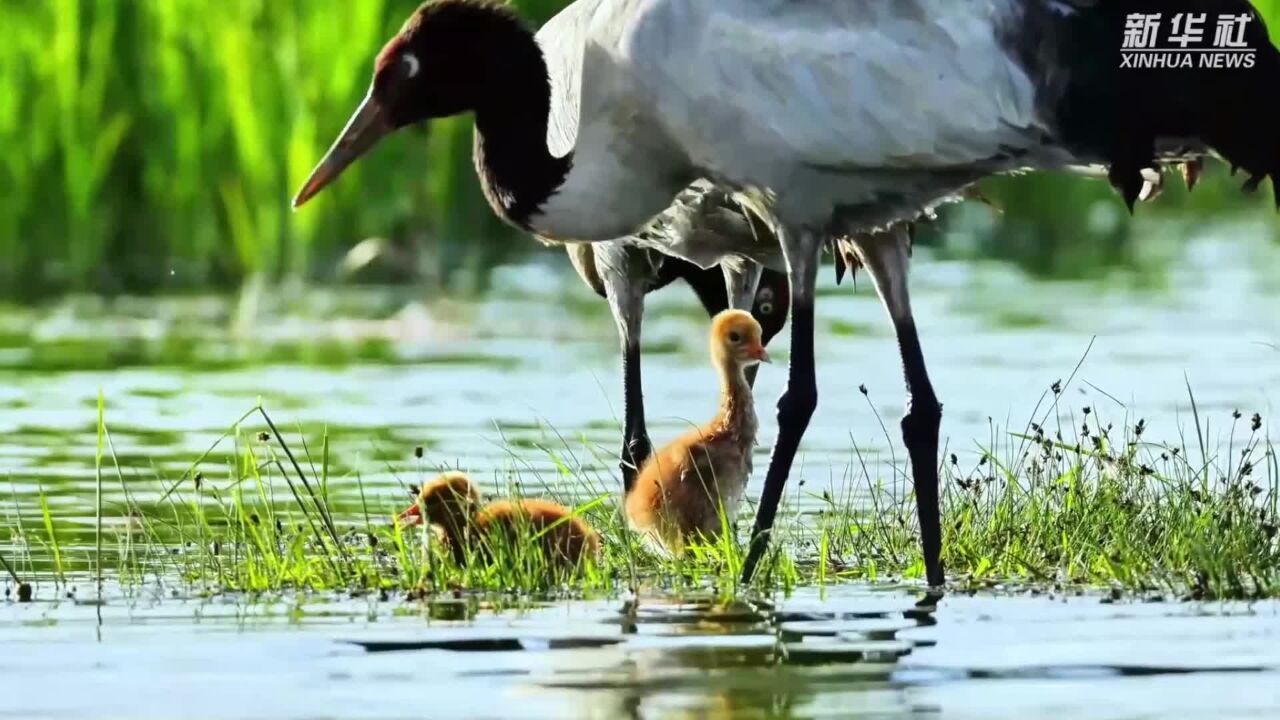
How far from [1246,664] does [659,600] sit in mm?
1712

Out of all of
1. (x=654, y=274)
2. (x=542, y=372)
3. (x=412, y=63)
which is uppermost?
(x=412, y=63)

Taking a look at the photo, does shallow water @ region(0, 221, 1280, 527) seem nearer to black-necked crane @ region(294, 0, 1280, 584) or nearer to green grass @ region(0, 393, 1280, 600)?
green grass @ region(0, 393, 1280, 600)

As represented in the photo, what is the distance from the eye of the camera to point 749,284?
34.1 ft

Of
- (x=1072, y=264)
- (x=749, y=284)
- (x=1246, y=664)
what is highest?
(x=1072, y=264)

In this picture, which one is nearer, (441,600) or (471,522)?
(441,600)

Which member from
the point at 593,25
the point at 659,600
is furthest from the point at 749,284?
the point at 659,600

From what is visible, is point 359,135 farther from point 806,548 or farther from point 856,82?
point 806,548

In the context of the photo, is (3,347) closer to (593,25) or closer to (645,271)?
(645,271)

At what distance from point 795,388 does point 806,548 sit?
51 cm

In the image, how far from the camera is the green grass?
8.12 meters

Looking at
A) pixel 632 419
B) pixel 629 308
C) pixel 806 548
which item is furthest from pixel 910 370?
pixel 632 419

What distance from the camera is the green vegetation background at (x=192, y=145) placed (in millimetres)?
16234

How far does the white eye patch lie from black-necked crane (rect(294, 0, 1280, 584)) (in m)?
0.61

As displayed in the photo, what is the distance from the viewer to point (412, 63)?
919 cm
